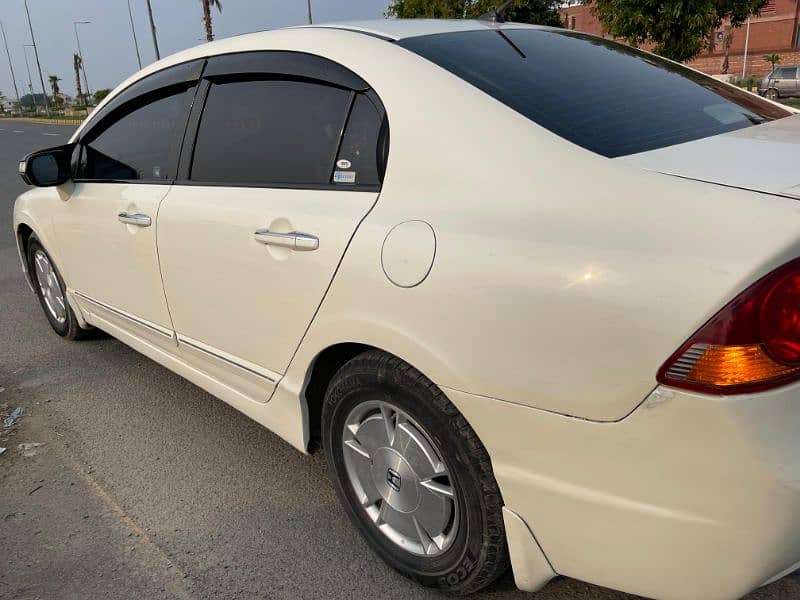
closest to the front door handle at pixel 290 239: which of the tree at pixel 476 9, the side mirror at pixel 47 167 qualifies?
the side mirror at pixel 47 167

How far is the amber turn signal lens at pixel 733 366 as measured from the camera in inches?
54.2

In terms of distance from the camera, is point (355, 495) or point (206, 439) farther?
point (206, 439)

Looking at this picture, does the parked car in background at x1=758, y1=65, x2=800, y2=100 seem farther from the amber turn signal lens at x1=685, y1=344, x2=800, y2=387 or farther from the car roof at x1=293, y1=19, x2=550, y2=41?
the amber turn signal lens at x1=685, y1=344, x2=800, y2=387

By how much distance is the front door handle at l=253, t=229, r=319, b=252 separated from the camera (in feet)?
6.94

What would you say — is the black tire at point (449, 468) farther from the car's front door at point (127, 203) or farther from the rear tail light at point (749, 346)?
the car's front door at point (127, 203)

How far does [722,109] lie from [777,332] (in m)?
1.17

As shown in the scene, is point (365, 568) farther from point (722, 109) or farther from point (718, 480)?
point (722, 109)

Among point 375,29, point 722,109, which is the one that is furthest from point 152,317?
point 722,109

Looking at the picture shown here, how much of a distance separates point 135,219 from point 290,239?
1159mm

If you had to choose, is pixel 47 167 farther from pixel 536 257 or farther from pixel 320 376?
pixel 536 257

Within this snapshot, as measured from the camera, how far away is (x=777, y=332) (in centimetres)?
139

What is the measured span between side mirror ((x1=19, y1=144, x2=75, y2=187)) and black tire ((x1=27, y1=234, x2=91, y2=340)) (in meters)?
0.71

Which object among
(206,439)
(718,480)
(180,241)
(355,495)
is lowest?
(206,439)

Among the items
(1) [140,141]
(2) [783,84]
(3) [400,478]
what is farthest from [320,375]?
(2) [783,84]
